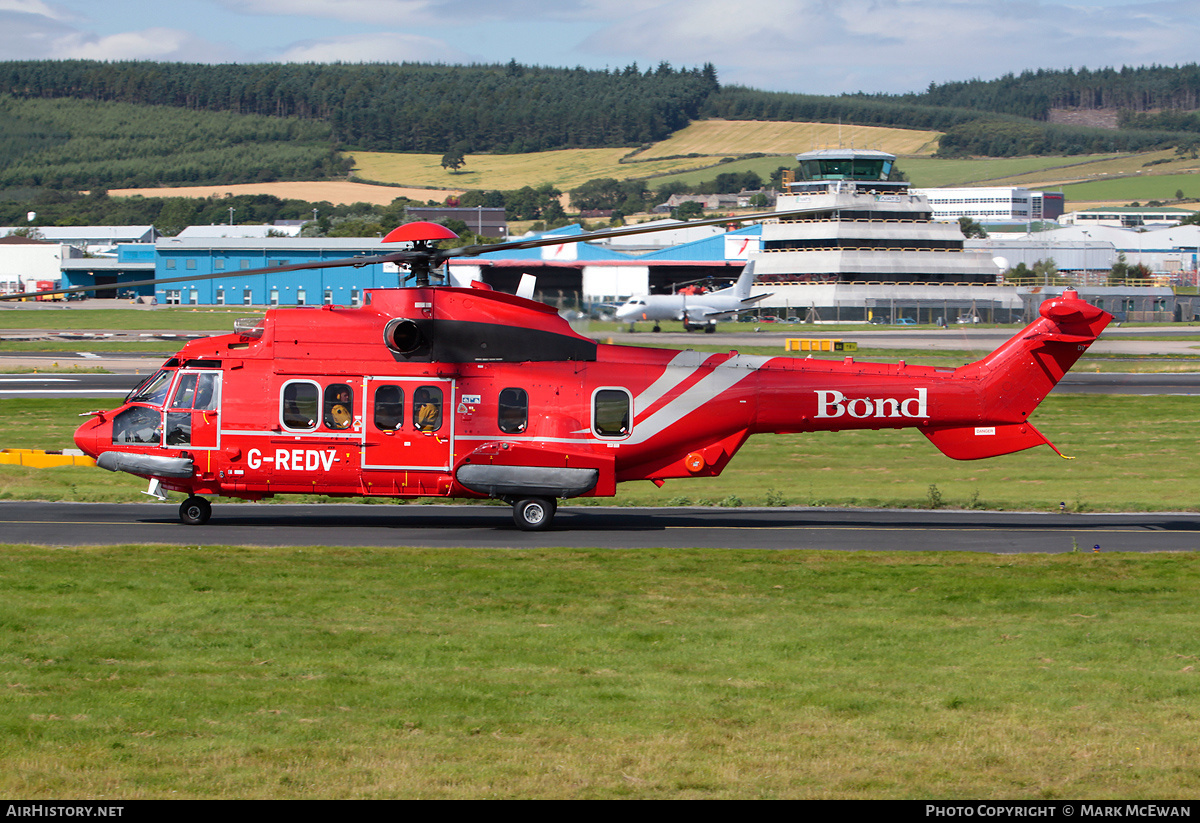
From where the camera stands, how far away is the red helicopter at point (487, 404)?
20156 mm

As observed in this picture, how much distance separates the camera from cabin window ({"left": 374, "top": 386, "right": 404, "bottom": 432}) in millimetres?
20172

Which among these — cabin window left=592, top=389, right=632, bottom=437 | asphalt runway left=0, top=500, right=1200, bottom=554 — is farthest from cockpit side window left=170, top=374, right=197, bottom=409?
cabin window left=592, top=389, right=632, bottom=437

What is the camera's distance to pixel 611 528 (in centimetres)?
2144

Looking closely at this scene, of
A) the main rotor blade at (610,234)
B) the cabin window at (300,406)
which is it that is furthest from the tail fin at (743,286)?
the main rotor blade at (610,234)

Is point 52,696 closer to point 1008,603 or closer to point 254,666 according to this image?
point 254,666

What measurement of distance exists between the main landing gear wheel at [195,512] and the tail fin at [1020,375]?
13.3 m

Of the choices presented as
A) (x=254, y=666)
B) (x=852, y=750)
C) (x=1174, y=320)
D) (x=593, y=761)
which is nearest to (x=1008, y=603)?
(x=852, y=750)

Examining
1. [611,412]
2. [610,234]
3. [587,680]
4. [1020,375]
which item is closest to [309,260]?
[611,412]

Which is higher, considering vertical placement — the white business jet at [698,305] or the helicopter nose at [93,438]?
the white business jet at [698,305]

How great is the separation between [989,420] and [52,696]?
16.5 meters

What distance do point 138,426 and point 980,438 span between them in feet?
50.4

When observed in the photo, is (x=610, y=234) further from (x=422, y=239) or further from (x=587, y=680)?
(x=587, y=680)

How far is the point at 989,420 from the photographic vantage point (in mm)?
20766

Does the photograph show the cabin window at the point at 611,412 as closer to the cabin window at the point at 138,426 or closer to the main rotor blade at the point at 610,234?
the main rotor blade at the point at 610,234
